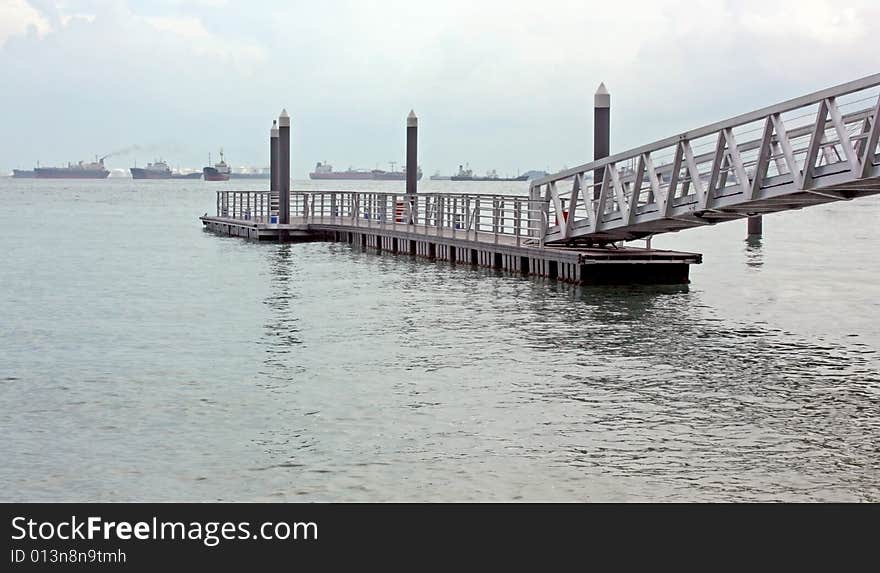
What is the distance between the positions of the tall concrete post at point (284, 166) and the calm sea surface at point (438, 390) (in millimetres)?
14569

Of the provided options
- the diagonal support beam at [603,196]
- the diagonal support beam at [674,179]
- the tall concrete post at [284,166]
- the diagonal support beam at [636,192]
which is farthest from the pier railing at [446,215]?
the diagonal support beam at [674,179]

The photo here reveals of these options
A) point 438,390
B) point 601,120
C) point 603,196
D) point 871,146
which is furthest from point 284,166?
point 438,390

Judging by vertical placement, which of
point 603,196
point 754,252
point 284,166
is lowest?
point 754,252

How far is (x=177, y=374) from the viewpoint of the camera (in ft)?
52.5

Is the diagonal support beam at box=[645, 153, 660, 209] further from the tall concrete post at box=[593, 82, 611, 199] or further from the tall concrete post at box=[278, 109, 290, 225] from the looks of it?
the tall concrete post at box=[278, 109, 290, 225]

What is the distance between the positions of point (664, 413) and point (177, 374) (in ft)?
20.1

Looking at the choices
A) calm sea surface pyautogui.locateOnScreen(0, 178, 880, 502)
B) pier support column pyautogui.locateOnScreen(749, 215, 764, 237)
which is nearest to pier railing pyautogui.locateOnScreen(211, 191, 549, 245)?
calm sea surface pyautogui.locateOnScreen(0, 178, 880, 502)

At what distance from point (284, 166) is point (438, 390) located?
29.2 meters

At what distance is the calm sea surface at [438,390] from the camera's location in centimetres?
1094

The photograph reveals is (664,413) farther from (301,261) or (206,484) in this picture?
(301,261)

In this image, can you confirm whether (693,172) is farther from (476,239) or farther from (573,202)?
(476,239)

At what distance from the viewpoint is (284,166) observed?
4319cm

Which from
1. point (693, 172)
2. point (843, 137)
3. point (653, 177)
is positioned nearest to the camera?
point (843, 137)
